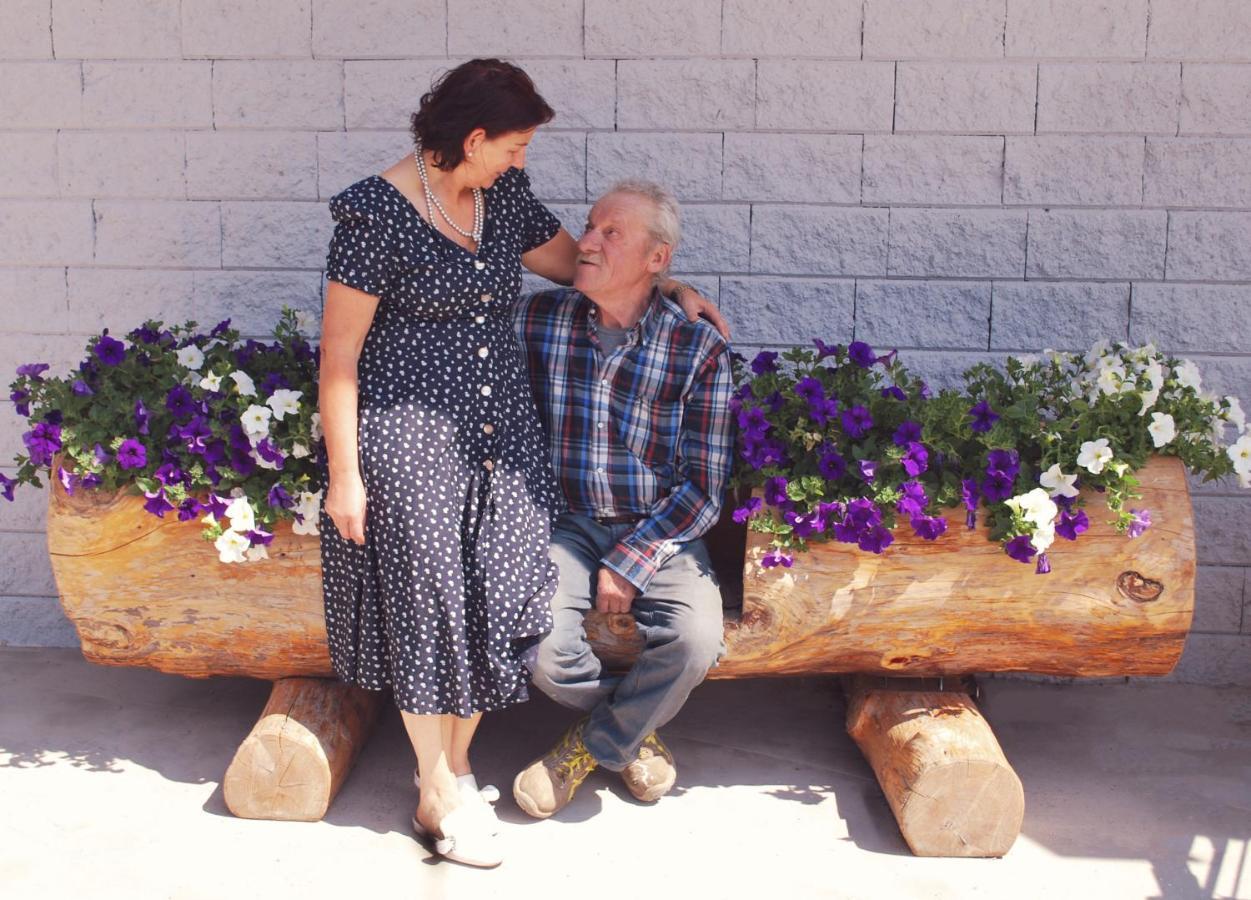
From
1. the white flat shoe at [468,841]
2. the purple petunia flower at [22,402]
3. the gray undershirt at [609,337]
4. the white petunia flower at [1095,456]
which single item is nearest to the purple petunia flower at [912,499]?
the white petunia flower at [1095,456]

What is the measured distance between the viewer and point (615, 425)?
9.19ft

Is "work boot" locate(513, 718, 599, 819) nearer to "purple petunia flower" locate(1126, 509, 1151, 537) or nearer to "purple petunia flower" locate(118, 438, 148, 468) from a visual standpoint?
"purple petunia flower" locate(118, 438, 148, 468)

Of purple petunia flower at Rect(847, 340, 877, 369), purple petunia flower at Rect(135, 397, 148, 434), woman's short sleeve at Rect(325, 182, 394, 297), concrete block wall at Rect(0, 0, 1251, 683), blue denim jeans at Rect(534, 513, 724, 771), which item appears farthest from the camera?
concrete block wall at Rect(0, 0, 1251, 683)

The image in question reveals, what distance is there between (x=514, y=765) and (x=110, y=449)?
3.78ft

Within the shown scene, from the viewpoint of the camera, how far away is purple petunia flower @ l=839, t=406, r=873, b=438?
2.65m

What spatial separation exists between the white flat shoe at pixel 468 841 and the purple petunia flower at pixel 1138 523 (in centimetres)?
145

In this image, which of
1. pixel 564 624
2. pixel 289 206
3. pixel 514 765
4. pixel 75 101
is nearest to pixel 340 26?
pixel 289 206

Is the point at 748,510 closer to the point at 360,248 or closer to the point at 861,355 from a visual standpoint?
the point at 861,355

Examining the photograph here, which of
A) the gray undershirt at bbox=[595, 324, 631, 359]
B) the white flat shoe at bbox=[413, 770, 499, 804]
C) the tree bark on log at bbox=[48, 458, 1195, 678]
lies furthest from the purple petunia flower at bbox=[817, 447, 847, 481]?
the white flat shoe at bbox=[413, 770, 499, 804]

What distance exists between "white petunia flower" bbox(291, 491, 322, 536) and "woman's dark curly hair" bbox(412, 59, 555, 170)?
744 mm

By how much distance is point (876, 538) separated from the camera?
2574mm

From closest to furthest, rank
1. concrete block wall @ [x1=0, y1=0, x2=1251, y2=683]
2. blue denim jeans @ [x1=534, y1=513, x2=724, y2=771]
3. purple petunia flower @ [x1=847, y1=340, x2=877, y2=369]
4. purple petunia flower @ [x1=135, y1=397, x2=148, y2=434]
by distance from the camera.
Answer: blue denim jeans @ [x1=534, y1=513, x2=724, y2=771]
purple petunia flower @ [x1=135, y1=397, x2=148, y2=434]
purple petunia flower @ [x1=847, y1=340, x2=877, y2=369]
concrete block wall @ [x1=0, y1=0, x2=1251, y2=683]

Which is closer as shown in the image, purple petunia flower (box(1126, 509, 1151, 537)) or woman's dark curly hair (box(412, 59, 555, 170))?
woman's dark curly hair (box(412, 59, 555, 170))

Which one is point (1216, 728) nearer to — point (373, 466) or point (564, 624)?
point (564, 624)
